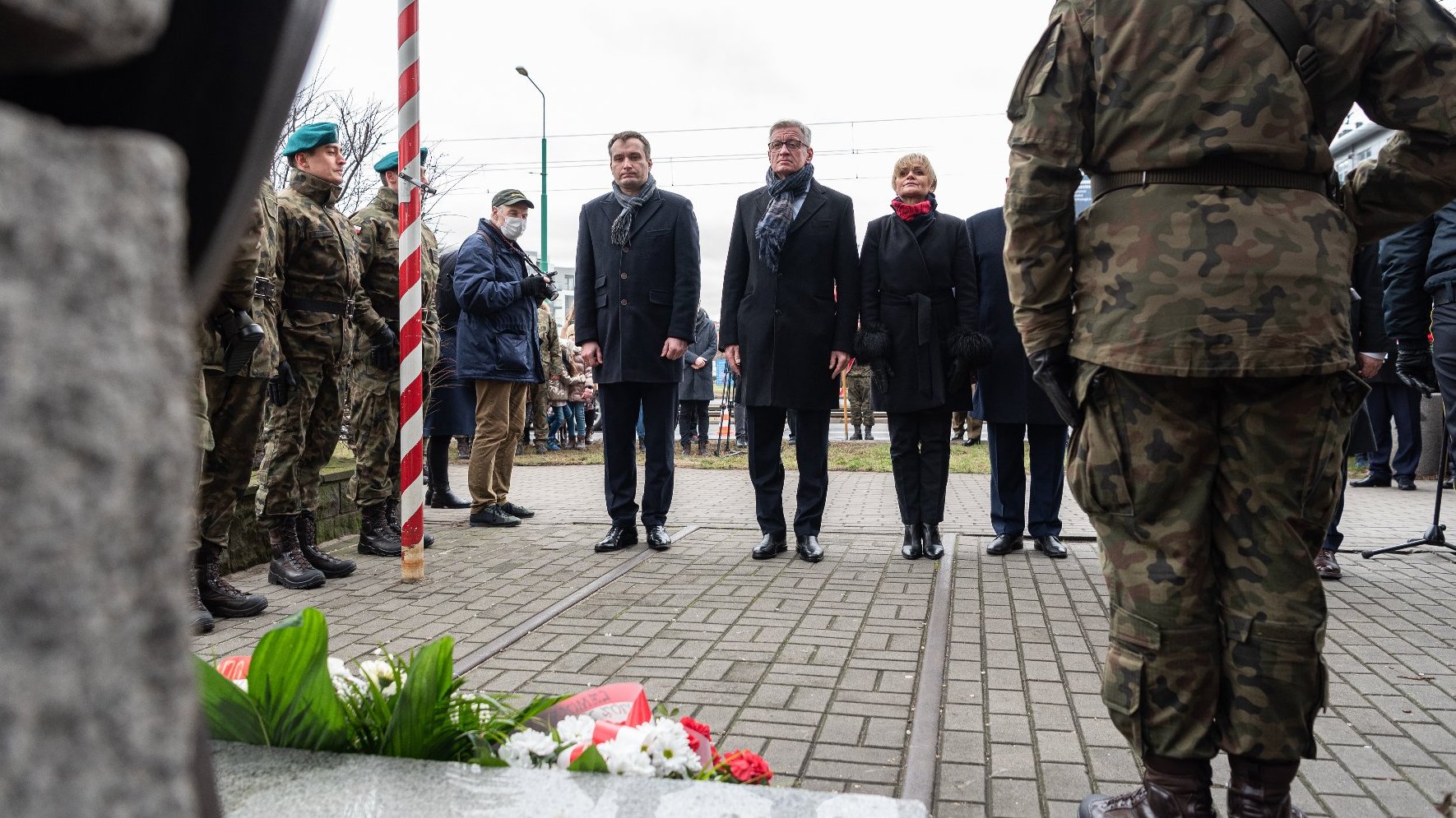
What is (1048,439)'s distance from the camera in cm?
655

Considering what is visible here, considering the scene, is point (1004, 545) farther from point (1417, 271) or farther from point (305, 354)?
point (305, 354)

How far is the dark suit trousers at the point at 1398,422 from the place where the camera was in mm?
10422

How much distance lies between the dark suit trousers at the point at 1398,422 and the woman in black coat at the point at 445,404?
27.9 feet

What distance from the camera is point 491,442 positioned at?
7867 mm

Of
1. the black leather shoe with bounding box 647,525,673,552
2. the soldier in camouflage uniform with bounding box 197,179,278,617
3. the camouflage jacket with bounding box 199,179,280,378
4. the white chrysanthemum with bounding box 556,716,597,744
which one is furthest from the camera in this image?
the black leather shoe with bounding box 647,525,673,552

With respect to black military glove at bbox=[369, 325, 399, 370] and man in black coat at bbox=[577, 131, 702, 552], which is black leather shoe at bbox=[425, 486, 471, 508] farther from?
man in black coat at bbox=[577, 131, 702, 552]

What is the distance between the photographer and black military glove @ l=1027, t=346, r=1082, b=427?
2600mm

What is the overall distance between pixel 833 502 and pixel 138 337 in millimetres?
9008

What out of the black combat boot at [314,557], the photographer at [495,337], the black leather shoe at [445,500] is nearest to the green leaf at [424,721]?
the black combat boot at [314,557]

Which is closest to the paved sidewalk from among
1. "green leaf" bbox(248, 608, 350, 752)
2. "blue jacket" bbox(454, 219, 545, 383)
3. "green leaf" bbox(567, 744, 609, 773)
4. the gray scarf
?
"green leaf" bbox(567, 744, 609, 773)

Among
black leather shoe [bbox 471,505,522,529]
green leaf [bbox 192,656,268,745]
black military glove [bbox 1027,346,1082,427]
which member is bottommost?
black leather shoe [bbox 471,505,522,529]

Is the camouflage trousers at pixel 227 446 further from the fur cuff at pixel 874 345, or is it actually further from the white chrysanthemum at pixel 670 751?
the white chrysanthemum at pixel 670 751

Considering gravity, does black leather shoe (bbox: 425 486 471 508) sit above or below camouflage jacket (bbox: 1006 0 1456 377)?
below

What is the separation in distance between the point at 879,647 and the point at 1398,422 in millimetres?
8743
